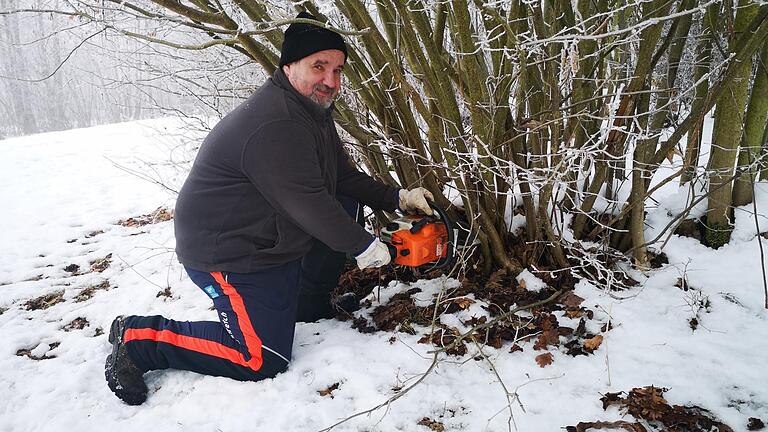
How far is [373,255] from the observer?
2416mm

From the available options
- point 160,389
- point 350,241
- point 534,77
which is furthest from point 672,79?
point 160,389

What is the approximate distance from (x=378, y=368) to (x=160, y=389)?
110 cm

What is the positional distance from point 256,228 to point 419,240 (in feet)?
2.77

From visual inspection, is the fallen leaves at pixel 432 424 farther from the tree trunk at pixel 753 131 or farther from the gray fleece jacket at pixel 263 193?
the tree trunk at pixel 753 131

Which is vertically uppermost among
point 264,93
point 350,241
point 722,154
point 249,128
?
point 264,93

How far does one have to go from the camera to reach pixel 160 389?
238 cm

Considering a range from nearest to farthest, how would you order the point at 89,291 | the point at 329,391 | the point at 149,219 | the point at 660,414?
the point at 660,414
the point at 329,391
the point at 89,291
the point at 149,219

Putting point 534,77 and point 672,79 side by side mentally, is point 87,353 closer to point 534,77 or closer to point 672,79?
point 534,77

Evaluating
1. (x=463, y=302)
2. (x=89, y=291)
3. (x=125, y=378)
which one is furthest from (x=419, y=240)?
(x=89, y=291)

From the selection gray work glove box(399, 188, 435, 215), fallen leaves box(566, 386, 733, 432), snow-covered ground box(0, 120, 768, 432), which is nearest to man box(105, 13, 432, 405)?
snow-covered ground box(0, 120, 768, 432)

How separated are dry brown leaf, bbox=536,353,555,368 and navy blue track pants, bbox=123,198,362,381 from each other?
1217 mm

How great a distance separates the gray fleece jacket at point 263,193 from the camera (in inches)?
87.0

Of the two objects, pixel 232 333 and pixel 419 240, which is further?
pixel 419 240

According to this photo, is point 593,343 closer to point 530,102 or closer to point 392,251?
point 392,251
